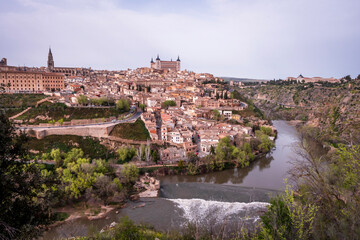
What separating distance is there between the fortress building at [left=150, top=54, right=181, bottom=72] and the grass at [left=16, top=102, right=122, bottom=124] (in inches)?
1777

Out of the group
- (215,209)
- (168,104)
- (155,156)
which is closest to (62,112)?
(155,156)

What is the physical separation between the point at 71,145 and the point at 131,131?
513cm

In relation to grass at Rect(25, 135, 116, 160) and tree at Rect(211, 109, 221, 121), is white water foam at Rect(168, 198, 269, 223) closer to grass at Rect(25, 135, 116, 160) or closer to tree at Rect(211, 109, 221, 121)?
grass at Rect(25, 135, 116, 160)

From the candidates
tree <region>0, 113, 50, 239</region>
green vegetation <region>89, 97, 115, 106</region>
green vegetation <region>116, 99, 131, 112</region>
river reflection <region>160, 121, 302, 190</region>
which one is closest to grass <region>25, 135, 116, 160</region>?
river reflection <region>160, 121, 302, 190</region>

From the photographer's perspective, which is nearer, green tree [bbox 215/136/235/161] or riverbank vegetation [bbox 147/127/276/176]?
riverbank vegetation [bbox 147/127/276/176]

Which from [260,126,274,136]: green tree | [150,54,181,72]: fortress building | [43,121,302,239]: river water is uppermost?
[150,54,181,72]: fortress building

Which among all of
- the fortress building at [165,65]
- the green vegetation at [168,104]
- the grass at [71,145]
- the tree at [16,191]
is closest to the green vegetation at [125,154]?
the grass at [71,145]

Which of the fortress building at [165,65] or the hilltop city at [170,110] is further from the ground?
the fortress building at [165,65]

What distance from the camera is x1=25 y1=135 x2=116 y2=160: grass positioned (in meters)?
17.3

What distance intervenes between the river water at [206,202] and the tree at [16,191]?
195 inches

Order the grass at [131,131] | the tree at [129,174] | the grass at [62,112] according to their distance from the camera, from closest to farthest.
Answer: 1. the tree at [129,174]
2. the grass at [131,131]
3. the grass at [62,112]

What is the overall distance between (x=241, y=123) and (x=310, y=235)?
2333 cm

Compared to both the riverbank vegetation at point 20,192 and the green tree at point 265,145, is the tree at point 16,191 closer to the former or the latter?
the riverbank vegetation at point 20,192

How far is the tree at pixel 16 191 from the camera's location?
3408mm
